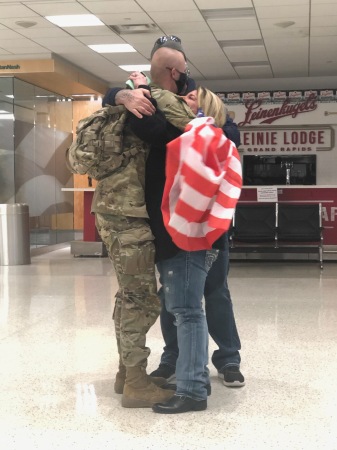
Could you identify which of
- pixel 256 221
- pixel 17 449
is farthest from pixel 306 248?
pixel 17 449

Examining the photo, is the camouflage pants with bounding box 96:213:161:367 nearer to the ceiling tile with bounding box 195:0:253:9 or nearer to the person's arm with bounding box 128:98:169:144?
the person's arm with bounding box 128:98:169:144

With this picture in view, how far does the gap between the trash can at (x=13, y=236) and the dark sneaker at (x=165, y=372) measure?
20.3ft

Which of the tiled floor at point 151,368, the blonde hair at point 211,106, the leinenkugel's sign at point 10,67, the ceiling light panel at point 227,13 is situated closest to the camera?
the tiled floor at point 151,368

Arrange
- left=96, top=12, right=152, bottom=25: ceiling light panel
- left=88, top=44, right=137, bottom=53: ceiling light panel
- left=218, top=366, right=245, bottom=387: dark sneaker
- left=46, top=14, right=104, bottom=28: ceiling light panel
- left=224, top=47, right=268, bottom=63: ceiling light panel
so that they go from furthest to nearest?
left=224, top=47, right=268, bottom=63: ceiling light panel → left=88, top=44, right=137, bottom=53: ceiling light panel → left=46, top=14, right=104, bottom=28: ceiling light panel → left=96, top=12, right=152, bottom=25: ceiling light panel → left=218, top=366, right=245, bottom=387: dark sneaker

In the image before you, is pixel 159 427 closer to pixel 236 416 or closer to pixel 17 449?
pixel 236 416

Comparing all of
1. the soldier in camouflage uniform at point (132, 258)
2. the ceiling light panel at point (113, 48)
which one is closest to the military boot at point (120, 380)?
the soldier in camouflage uniform at point (132, 258)

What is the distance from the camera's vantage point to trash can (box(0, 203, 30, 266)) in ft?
29.8

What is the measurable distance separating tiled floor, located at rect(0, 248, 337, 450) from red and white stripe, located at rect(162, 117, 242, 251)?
2.37ft

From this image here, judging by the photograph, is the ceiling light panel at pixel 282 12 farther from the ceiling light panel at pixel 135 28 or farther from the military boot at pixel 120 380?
the military boot at pixel 120 380

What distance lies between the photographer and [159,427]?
2.56 meters

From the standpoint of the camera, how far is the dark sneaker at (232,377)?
310cm

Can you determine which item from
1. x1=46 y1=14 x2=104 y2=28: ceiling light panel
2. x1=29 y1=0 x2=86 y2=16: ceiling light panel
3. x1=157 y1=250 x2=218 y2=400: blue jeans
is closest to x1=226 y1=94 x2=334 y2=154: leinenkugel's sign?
x1=46 y1=14 x2=104 y2=28: ceiling light panel

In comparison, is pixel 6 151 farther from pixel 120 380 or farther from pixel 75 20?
pixel 120 380

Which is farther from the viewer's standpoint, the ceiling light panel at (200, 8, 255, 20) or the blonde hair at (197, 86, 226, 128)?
the ceiling light panel at (200, 8, 255, 20)
